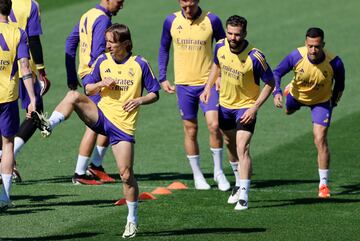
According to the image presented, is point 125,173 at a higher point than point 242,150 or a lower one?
higher

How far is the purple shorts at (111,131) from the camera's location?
12.3 meters

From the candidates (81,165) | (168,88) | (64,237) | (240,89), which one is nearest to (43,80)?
(81,165)

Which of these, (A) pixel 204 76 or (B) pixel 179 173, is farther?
(B) pixel 179 173

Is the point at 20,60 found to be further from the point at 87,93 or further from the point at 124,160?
the point at 124,160

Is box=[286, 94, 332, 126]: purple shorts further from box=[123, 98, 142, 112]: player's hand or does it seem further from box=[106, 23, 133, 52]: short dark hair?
box=[106, 23, 133, 52]: short dark hair

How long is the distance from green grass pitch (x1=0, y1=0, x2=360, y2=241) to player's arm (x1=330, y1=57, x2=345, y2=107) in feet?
4.27

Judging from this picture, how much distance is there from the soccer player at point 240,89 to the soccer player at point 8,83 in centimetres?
253

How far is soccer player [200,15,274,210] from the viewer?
13820 mm

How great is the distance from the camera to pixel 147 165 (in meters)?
17.2

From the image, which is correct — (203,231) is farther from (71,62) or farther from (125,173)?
(71,62)

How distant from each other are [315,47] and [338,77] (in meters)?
0.62

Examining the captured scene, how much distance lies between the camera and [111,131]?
12344 millimetres

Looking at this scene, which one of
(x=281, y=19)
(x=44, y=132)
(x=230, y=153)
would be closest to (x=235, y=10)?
(x=281, y=19)

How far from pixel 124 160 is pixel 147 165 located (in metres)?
5.07
